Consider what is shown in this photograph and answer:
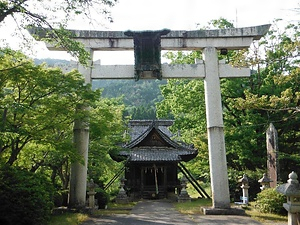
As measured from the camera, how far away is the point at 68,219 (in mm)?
10094

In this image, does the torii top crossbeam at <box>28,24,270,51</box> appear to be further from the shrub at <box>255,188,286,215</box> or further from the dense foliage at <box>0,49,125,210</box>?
the shrub at <box>255,188,286,215</box>

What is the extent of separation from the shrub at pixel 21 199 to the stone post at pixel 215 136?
21.4ft

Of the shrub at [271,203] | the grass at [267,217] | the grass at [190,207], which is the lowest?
the grass at [267,217]

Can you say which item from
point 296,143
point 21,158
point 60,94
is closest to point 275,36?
point 296,143

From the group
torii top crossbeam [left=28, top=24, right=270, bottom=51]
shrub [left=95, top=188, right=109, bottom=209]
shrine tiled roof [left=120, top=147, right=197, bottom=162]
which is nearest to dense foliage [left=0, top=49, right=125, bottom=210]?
torii top crossbeam [left=28, top=24, right=270, bottom=51]

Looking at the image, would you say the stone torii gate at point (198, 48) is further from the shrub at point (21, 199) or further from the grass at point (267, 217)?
the shrub at point (21, 199)

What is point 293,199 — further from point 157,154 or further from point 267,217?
point 157,154

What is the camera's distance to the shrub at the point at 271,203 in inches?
481

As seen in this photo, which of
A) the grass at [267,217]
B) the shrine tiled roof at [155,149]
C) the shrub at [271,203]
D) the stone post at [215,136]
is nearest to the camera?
the grass at [267,217]

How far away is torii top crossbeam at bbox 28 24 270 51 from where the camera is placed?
512 inches

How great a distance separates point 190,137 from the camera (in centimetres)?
2125

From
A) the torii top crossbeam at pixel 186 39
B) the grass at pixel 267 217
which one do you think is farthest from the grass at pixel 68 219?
the torii top crossbeam at pixel 186 39

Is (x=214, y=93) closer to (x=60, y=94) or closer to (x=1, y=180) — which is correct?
(x=60, y=94)

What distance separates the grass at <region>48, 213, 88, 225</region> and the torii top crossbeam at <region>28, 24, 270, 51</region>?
266 inches
